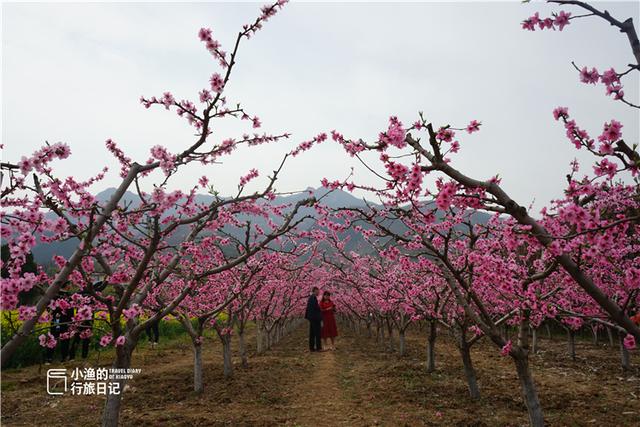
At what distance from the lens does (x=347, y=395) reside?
9477mm

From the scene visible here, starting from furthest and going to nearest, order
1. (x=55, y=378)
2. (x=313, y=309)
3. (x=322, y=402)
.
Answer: (x=313, y=309), (x=55, y=378), (x=322, y=402)

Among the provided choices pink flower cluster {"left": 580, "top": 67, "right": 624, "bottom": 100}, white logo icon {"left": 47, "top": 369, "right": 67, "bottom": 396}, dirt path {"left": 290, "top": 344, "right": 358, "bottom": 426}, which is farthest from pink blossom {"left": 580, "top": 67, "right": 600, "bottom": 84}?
white logo icon {"left": 47, "top": 369, "right": 67, "bottom": 396}

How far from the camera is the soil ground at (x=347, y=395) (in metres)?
7.48

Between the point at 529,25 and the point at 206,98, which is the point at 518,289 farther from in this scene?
the point at 206,98

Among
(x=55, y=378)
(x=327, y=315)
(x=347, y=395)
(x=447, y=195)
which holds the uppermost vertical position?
(x=447, y=195)

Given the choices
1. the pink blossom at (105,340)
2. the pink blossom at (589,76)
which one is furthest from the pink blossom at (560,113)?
the pink blossom at (105,340)

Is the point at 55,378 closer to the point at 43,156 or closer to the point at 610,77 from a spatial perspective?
the point at 43,156

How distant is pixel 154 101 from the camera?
4742 mm

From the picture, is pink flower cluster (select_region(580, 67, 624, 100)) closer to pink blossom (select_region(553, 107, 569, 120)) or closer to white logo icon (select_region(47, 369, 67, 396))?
pink blossom (select_region(553, 107, 569, 120))

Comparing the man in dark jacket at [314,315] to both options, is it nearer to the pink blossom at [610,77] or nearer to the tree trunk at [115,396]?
the tree trunk at [115,396]

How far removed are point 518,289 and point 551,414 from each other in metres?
4.45

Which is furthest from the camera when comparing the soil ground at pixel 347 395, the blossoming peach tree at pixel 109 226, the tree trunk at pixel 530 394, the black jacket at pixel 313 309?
the black jacket at pixel 313 309

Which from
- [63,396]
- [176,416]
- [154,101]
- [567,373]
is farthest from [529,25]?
[63,396]

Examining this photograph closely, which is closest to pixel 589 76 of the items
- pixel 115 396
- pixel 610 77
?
pixel 610 77
